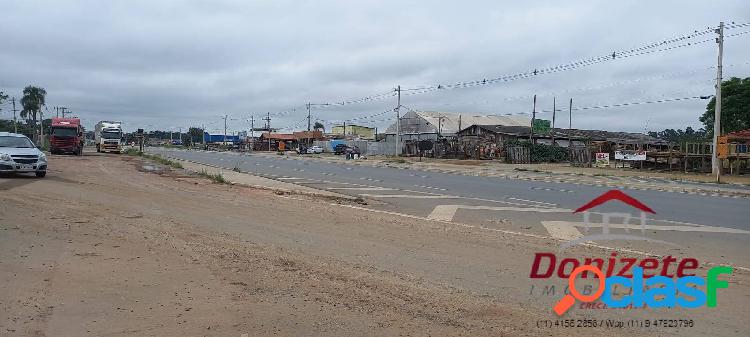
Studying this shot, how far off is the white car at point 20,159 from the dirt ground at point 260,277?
7.57 meters

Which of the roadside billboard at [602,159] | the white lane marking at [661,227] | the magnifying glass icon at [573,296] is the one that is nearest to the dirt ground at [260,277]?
the magnifying glass icon at [573,296]

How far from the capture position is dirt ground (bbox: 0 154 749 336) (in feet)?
17.2

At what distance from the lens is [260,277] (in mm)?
6758

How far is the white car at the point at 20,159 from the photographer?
711 inches

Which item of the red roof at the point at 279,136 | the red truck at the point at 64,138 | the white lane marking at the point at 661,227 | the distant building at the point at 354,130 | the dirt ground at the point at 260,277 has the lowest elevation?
the white lane marking at the point at 661,227

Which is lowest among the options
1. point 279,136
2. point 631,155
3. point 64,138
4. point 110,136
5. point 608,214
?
point 608,214

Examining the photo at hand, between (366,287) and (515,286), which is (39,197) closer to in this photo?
(366,287)

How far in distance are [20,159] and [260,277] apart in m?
14.9

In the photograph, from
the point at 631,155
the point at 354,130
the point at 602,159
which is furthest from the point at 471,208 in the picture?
the point at 354,130

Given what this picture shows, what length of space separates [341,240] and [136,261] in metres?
3.08

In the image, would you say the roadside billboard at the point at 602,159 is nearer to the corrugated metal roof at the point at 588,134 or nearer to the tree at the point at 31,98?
the corrugated metal roof at the point at 588,134

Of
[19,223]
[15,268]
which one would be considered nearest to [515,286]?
[15,268]

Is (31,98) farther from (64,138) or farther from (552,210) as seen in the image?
(552,210)

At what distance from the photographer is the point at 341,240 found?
30.5 ft
